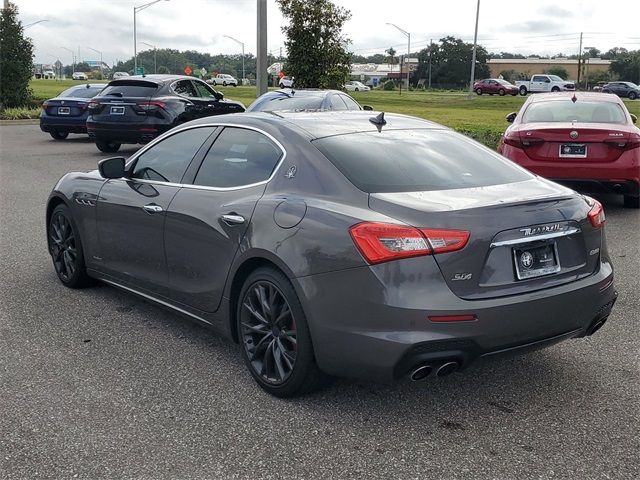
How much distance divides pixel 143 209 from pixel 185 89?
1176cm

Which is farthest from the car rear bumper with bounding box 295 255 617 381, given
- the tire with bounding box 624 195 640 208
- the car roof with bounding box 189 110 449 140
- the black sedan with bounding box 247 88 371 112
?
the black sedan with bounding box 247 88 371 112

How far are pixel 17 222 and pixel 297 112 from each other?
5.41 m

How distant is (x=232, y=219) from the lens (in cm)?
424

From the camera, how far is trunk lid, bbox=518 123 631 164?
9148 mm

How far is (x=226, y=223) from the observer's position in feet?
14.1

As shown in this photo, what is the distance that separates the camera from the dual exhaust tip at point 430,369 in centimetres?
348

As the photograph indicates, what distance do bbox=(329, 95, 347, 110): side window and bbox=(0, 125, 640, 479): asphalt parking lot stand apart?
8613 mm

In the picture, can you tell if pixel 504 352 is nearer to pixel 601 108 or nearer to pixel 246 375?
pixel 246 375

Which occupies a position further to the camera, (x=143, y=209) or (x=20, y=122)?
(x=20, y=122)

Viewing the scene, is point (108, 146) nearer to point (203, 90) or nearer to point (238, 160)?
point (203, 90)

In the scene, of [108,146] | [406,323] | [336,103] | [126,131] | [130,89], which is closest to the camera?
[406,323]

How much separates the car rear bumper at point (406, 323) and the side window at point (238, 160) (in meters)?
0.90

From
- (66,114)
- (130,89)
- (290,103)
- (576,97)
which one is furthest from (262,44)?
(576,97)

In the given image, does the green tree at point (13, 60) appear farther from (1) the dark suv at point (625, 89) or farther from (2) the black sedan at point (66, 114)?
(1) the dark suv at point (625, 89)
